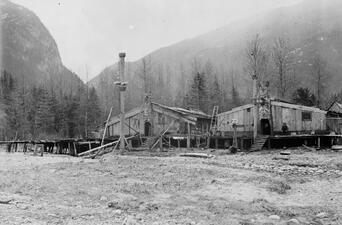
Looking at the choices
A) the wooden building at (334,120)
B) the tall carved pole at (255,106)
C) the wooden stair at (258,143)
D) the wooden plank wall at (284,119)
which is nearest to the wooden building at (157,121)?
the wooden plank wall at (284,119)

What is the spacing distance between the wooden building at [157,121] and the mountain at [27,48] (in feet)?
326

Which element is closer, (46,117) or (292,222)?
(292,222)

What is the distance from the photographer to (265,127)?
121ft

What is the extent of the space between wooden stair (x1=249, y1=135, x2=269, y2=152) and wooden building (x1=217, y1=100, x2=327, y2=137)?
9.84 ft

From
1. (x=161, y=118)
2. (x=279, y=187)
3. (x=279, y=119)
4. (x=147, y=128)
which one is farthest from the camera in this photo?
(x=147, y=128)

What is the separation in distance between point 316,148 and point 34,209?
85.9ft

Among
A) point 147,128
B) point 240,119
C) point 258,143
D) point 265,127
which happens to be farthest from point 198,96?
point 258,143

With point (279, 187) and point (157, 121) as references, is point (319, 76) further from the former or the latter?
point (279, 187)

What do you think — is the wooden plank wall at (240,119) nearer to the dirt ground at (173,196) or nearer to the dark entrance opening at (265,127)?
the dark entrance opening at (265,127)

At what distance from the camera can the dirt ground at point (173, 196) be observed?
9.06 meters

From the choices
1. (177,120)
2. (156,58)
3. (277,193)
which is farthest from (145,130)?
(156,58)

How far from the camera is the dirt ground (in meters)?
9.06

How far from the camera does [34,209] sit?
31.8 feet

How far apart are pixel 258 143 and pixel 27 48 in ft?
496
